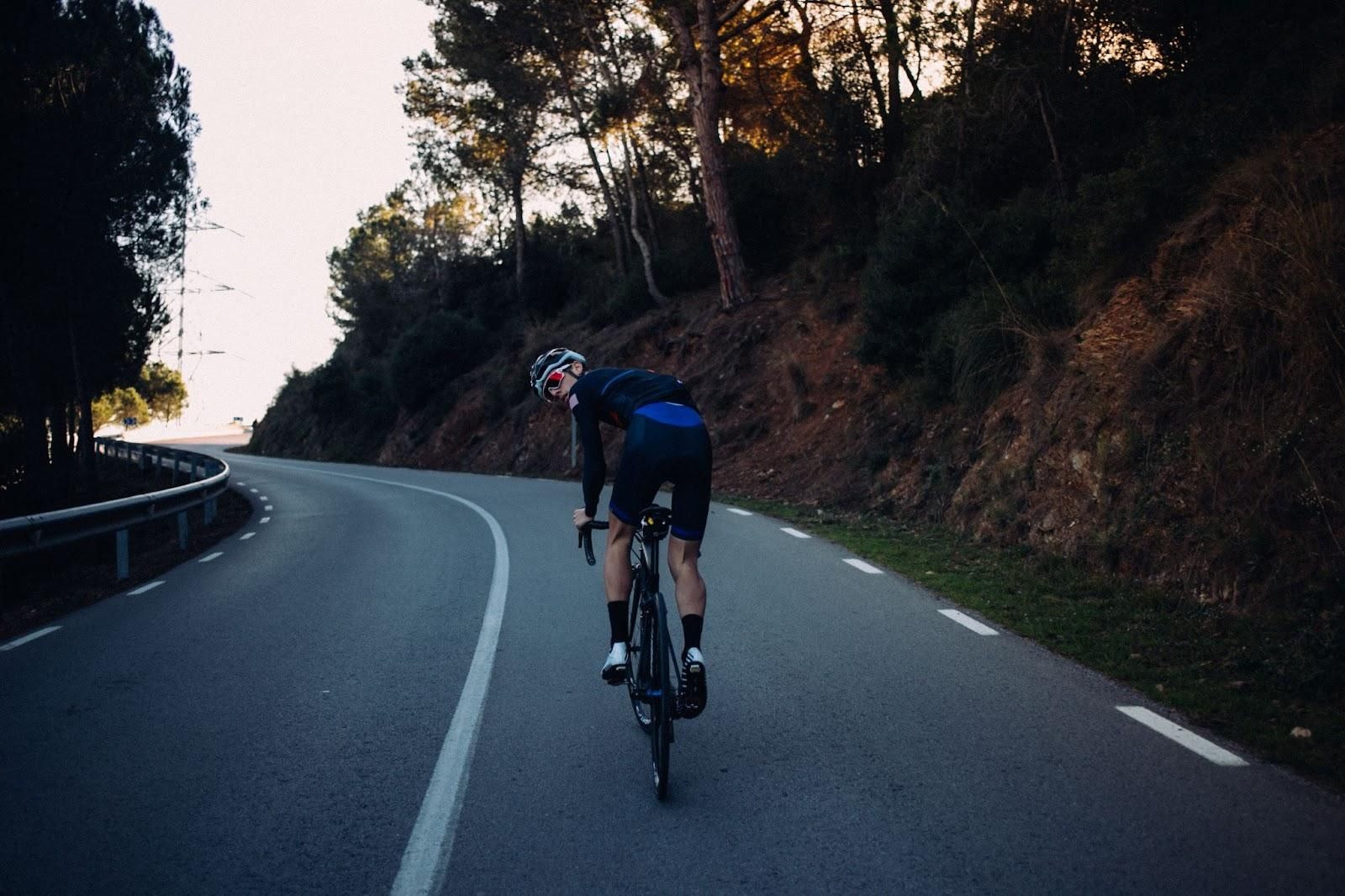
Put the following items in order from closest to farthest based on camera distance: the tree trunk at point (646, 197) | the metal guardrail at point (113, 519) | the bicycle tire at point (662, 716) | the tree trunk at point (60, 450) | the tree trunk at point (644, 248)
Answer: the bicycle tire at point (662, 716) → the metal guardrail at point (113, 519) → the tree trunk at point (60, 450) → the tree trunk at point (644, 248) → the tree trunk at point (646, 197)

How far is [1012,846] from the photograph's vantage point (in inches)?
145

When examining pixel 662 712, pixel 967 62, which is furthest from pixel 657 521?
pixel 967 62

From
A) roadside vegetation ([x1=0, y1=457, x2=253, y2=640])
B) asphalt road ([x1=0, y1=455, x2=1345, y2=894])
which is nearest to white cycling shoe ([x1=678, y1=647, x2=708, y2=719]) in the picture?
asphalt road ([x1=0, y1=455, x2=1345, y2=894])

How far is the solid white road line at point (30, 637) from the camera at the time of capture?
7.96 meters

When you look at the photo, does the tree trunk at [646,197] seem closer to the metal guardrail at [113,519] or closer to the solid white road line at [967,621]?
the metal guardrail at [113,519]

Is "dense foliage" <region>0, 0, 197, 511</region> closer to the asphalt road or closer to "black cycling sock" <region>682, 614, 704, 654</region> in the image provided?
the asphalt road

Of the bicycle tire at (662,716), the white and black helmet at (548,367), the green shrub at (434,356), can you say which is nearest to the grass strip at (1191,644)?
the bicycle tire at (662,716)

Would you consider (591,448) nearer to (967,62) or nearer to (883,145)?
(967,62)

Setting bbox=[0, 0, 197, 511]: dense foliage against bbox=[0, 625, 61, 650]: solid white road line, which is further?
bbox=[0, 0, 197, 511]: dense foliage

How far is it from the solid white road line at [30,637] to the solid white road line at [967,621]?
7.21 meters

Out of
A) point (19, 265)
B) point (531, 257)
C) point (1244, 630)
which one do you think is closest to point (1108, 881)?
point (1244, 630)

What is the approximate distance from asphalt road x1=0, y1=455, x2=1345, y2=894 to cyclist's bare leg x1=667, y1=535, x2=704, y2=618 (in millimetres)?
721

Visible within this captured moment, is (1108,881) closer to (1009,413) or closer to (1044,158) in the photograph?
(1009,413)

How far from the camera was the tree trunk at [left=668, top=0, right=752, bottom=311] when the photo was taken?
23.8 m
